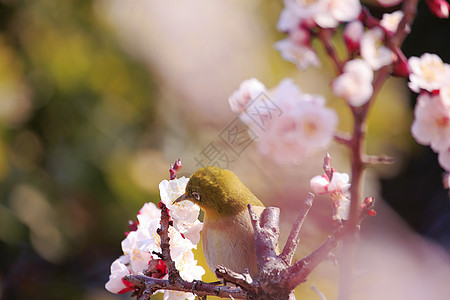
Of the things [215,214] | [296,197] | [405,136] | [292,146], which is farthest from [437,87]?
[405,136]

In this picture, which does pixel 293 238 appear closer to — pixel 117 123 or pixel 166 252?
pixel 166 252

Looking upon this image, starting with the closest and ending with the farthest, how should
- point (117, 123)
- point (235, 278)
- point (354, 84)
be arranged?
point (354, 84)
point (235, 278)
point (117, 123)

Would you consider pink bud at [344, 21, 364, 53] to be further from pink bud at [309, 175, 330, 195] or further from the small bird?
the small bird

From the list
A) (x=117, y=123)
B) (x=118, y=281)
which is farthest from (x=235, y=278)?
(x=117, y=123)

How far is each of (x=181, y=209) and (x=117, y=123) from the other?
66.1 inches

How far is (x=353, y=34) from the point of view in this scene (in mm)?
358

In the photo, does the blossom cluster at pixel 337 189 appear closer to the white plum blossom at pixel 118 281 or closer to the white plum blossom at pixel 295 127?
the white plum blossom at pixel 295 127

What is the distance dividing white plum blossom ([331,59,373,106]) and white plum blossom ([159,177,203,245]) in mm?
237

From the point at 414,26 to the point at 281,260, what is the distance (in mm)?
2443

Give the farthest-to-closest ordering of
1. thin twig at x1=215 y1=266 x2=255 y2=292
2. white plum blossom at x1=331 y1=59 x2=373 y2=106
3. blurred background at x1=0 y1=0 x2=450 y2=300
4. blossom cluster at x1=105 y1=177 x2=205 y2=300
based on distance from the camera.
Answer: blurred background at x1=0 y1=0 x2=450 y2=300 < blossom cluster at x1=105 y1=177 x2=205 y2=300 < thin twig at x1=215 y1=266 x2=255 y2=292 < white plum blossom at x1=331 y1=59 x2=373 y2=106

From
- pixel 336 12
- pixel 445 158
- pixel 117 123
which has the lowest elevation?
pixel 445 158

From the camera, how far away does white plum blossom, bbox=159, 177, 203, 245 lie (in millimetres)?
513

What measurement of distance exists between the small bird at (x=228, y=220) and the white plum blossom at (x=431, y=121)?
0.84 ft

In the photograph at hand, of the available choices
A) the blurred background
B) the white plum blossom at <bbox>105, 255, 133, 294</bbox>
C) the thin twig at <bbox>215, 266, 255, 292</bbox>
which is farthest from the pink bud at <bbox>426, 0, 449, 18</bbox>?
the blurred background
